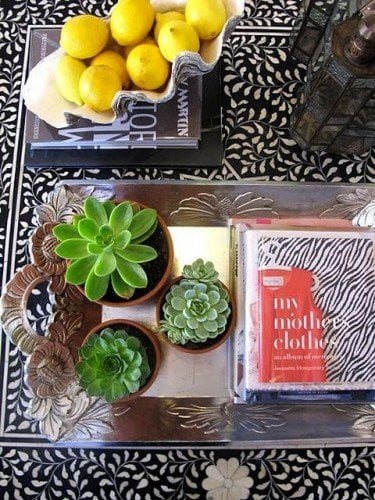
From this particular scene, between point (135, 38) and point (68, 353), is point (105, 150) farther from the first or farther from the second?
point (68, 353)

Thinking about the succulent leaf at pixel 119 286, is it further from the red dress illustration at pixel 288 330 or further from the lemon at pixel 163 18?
the lemon at pixel 163 18

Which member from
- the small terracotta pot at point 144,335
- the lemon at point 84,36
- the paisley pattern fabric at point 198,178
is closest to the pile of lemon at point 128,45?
the lemon at point 84,36

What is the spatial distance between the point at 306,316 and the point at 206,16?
1.08 feet

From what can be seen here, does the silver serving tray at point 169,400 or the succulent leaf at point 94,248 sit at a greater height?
the succulent leaf at point 94,248

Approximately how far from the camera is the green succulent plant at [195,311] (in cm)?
53

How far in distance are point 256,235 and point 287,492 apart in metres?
0.29

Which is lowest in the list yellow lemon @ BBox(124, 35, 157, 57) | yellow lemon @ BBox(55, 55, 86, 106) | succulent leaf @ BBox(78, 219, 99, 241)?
succulent leaf @ BBox(78, 219, 99, 241)

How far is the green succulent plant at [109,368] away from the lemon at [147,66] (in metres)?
0.28

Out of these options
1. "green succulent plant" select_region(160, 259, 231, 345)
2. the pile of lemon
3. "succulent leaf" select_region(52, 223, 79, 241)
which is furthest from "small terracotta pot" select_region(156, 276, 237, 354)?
the pile of lemon

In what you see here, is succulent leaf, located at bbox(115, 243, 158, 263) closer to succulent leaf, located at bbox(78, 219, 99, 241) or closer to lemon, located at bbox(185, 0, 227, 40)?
succulent leaf, located at bbox(78, 219, 99, 241)

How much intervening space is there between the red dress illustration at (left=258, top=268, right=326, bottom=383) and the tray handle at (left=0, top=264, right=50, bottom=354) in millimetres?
230

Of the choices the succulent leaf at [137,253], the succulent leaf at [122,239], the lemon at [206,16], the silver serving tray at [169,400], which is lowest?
the silver serving tray at [169,400]

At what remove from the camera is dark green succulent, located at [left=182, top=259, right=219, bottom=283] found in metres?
0.55

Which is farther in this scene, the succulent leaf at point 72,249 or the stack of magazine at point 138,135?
the stack of magazine at point 138,135
